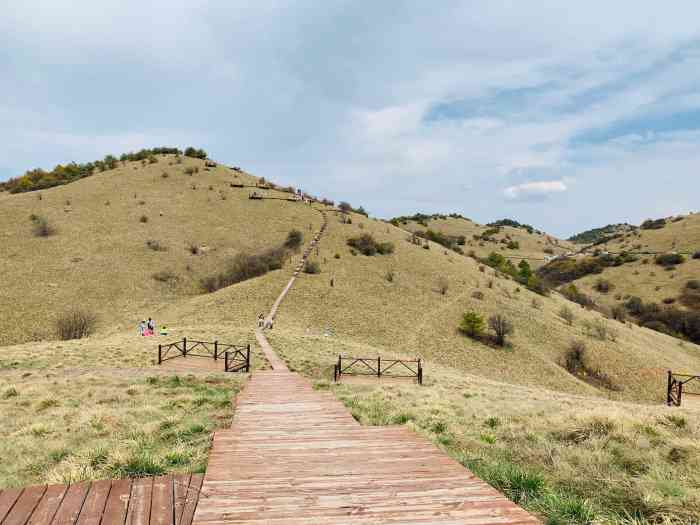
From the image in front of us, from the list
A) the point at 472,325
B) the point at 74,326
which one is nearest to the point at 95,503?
the point at 74,326

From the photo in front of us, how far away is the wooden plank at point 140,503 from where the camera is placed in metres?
3.30

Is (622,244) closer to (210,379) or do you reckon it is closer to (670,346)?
(670,346)

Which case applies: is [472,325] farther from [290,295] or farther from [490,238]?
[490,238]

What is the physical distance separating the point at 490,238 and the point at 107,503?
102193mm

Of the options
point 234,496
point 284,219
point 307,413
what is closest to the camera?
point 234,496

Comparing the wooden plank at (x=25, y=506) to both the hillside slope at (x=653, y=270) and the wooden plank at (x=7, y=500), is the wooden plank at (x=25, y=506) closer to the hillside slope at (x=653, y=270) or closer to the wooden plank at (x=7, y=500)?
the wooden plank at (x=7, y=500)

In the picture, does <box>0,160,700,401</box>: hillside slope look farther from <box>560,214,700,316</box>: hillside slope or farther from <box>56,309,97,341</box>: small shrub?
<box>560,214,700,316</box>: hillside slope

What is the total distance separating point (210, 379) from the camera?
563 inches

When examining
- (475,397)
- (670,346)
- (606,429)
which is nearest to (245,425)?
(606,429)

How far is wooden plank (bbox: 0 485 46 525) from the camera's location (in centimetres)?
335

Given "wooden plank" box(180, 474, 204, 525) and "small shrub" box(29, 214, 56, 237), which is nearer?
"wooden plank" box(180, 474, 204, 525)

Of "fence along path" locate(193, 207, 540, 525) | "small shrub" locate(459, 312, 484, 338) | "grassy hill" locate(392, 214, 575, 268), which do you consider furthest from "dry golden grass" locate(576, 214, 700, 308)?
"fence along path" locate(193, 207, 540, 525)

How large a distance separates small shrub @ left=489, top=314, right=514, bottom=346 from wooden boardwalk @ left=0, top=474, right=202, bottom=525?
29.1m

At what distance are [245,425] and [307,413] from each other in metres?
1.26
